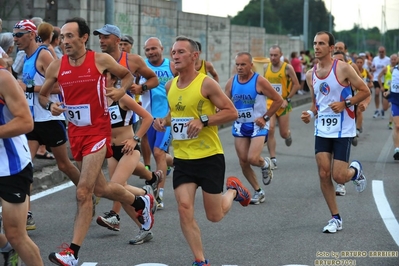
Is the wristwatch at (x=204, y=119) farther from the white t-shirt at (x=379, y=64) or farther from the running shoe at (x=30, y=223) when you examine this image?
the white t-shirt at (x=379, y=64)

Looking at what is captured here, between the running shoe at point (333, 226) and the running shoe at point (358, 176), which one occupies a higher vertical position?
the running shoe at point (358, 176)

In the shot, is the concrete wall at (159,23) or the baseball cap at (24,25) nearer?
the baseball cap at (24,25)

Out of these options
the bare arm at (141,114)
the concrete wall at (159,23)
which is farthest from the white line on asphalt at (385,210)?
the concrete wall at (159,23)

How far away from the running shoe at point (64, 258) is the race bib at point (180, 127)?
4.27 ft

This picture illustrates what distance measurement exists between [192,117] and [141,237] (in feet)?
4.98

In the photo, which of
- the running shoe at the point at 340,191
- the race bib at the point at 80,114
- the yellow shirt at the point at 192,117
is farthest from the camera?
the running shoe at the point at 340,191

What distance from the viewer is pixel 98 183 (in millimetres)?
7613

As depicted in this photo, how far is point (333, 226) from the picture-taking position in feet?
28.5

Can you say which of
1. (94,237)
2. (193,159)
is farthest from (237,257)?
(94,237)

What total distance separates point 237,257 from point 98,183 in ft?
4.48

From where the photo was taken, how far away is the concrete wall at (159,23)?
18.0 metres

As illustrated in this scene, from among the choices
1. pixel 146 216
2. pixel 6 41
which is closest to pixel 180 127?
pixel 146 216

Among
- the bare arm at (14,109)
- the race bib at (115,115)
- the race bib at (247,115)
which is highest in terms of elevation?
the bare arm at (14,109)

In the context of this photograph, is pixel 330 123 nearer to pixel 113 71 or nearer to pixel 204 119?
pixel 204 119
